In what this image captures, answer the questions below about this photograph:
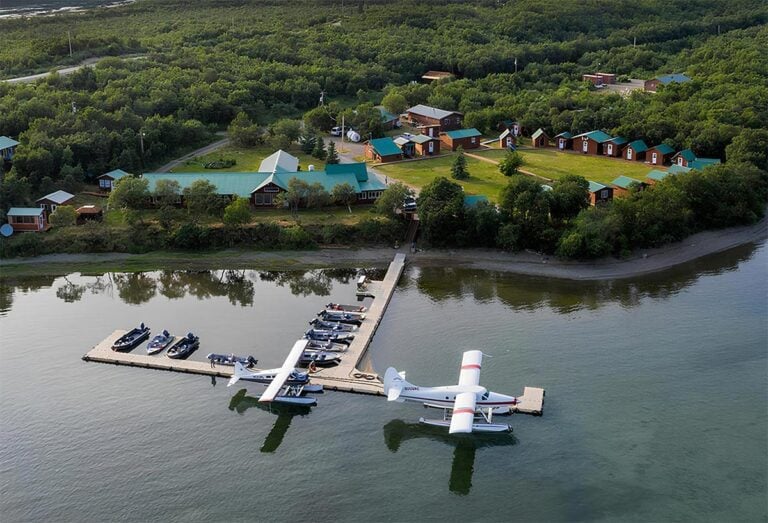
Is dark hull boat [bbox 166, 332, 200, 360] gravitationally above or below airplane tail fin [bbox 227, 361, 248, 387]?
below

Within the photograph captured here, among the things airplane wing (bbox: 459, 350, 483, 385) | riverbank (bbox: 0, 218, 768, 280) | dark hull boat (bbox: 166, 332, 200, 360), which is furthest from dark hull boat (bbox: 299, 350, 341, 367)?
riverbank (bbox: 0, 218, 768, 280)

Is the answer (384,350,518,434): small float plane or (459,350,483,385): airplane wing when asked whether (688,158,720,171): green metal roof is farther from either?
(384,350,518,434): small float plane

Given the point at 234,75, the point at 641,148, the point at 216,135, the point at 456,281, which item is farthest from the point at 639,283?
the point at 234,75

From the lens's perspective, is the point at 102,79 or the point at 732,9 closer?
the point at 102,79

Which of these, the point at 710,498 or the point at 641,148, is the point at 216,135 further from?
the point at 710,498

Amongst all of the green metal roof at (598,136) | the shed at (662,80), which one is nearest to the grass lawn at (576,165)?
the green metal roof at (598,136)

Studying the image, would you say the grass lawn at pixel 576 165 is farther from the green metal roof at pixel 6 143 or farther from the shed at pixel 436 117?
the green metal roof at pixel 6 143

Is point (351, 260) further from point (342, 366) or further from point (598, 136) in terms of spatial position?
point (598, 136)
